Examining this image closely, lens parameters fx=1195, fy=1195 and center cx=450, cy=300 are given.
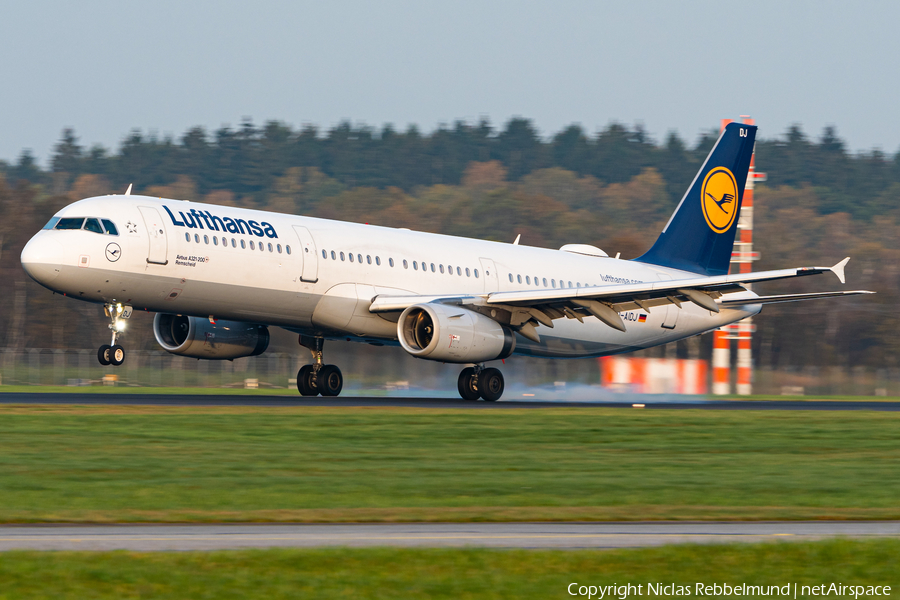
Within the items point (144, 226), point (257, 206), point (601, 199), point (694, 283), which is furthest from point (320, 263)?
point (601, 199)

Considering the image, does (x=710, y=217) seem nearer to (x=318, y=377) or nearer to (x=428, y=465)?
(x=318, y=377)

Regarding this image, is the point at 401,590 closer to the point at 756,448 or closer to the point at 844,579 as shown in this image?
the point at 844,579

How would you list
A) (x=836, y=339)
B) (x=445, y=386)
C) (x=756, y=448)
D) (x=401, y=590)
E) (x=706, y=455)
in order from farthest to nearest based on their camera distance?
(x=836, y=339), (x=445, y=386), (x=756, y=448), (x=706, y=455), (x=401, y=590)

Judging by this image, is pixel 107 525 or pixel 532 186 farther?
pixel 532 186

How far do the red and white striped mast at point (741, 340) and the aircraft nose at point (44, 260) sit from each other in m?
25.7

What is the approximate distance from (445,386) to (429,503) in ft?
84.1

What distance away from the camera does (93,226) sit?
28.8m

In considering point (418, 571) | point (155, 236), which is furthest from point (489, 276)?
point (418, 571)

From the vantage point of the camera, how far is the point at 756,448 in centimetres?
2273

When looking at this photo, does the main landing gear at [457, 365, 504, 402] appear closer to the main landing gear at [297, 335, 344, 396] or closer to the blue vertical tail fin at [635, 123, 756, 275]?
the main landing gear at [297, 335, 344, 396]

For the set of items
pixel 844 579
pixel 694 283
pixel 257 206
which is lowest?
pixel 844 579

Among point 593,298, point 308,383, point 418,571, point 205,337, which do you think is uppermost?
point 593,298

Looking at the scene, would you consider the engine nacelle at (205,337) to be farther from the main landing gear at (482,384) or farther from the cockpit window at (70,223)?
the main landing gear at (482,384)

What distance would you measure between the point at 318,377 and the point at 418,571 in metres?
25.9
